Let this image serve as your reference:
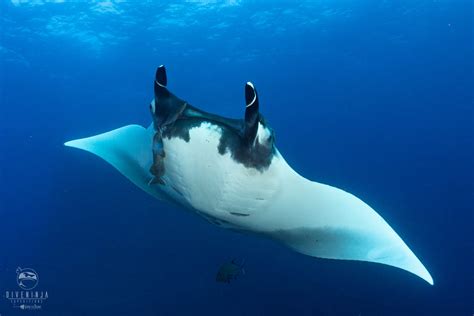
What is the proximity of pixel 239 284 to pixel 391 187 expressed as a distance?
32.5ft

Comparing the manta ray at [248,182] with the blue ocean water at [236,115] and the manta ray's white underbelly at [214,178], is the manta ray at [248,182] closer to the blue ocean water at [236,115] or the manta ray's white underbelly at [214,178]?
the manta ray's white underbelly at [214,178]

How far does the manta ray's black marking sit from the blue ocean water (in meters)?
12.2

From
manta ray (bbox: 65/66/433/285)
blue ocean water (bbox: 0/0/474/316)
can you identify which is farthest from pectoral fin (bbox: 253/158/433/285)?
blue ocean water (bbox: 0/0/474/316)

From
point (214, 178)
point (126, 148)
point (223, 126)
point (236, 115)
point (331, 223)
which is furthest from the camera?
point (236, 115)

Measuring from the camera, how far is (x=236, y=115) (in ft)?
69.9

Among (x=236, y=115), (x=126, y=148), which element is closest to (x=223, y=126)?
(x=126, y=148)

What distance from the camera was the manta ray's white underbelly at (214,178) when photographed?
79.7 inches

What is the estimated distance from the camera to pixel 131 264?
15.1 metres

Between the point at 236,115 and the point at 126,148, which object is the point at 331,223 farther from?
the point at 236,115

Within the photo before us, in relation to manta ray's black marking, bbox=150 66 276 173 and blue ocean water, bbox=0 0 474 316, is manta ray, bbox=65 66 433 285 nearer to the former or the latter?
manta ray's black marking, bbox=150 66 276 173

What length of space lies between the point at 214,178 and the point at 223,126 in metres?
0.38

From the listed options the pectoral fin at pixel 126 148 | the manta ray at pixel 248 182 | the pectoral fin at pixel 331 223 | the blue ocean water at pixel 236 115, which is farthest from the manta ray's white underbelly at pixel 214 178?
the blue ocean water at pixel 236 115

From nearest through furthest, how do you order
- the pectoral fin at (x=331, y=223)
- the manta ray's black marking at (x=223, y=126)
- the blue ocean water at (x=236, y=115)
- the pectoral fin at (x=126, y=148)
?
the manta ray's black marking at (x=223, y=126)
the pectoral fin at (x=331, y=223)
the pectoral fin at (x=126, y=148)
the blue ocean water at (x=236, y=115)

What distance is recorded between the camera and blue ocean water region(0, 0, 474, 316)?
13.9 meters
